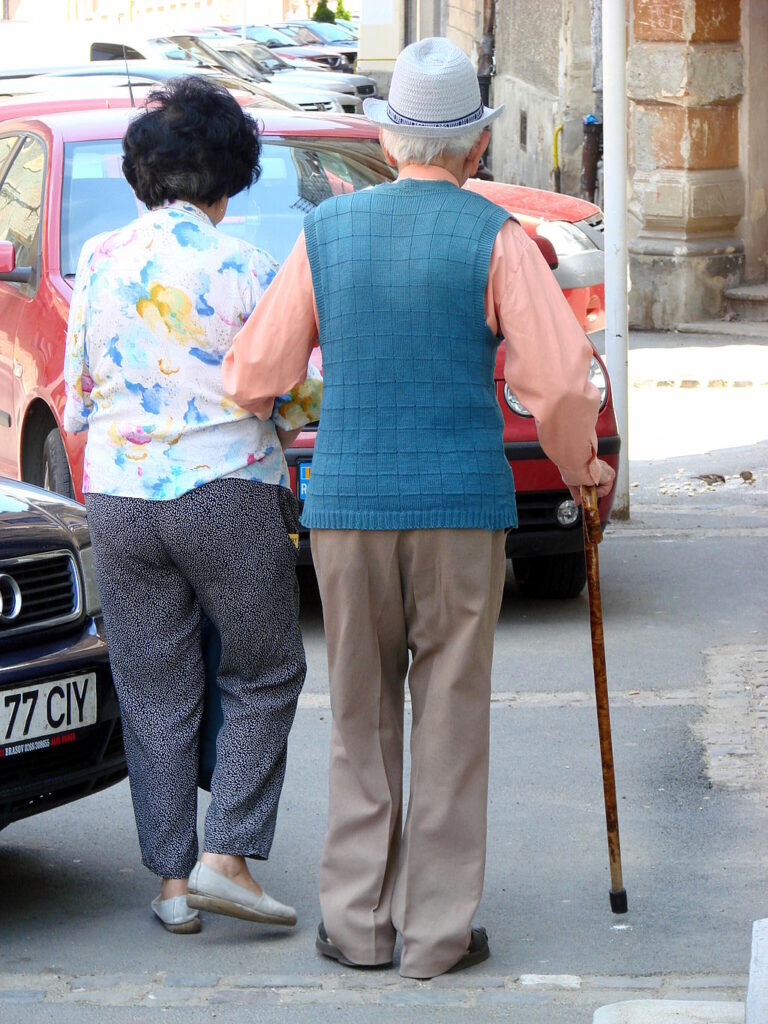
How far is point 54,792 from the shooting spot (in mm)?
4039

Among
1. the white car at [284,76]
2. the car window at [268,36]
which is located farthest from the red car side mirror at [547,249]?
the car window at [268,36]

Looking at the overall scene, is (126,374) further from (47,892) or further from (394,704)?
(47,892)

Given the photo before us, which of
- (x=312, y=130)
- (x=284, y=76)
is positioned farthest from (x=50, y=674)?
(x=284, y=76)

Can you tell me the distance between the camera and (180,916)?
4062 mm

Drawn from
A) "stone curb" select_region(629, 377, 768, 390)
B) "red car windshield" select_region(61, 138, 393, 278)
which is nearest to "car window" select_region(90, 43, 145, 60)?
"stone curb" select_region(629, 377, 768, 390)

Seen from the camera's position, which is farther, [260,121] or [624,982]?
[260,121]

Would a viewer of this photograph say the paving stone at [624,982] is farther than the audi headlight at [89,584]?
No

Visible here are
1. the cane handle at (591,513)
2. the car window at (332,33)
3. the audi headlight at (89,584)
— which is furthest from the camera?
the car window at (332,33)

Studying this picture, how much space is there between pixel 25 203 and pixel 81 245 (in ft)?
1.97

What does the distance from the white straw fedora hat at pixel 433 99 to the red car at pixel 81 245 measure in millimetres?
2721

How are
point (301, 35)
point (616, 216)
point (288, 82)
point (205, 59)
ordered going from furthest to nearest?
point (301, 35)
point (288, 82)
point (205, 59)
point (616, 216)

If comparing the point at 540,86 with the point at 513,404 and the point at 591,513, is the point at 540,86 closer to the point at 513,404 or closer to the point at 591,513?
the point at 513,404

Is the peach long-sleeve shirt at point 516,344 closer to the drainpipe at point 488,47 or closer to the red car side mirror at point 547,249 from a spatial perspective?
the red car side mirror at point 547,249

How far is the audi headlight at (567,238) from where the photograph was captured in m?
8.38
